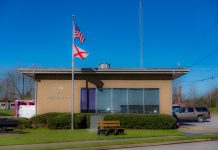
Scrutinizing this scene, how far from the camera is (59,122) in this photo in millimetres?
25250

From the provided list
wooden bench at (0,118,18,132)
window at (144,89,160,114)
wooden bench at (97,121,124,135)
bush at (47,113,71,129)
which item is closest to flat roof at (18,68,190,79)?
window at (144,89,160,114)

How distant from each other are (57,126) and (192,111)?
20.5 m

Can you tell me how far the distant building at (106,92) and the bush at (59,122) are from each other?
8.56 feet

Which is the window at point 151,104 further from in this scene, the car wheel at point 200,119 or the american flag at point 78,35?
the car wheel at point 200,119

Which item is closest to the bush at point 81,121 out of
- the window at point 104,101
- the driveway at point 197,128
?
the window at point 104,101

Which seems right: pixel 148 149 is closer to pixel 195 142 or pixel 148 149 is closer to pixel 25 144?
pixel 195 142

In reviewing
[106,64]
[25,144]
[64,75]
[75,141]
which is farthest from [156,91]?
[25,144]

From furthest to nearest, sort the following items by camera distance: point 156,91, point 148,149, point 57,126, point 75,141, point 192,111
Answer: point 192,111 → point 156,91 → point 57,126 → point 75,141 → point 148,149

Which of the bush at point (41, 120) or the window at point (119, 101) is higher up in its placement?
the window at point (119, 101)

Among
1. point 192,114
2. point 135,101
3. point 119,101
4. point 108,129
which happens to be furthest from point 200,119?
point 108,129

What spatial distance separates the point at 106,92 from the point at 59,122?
453 cm

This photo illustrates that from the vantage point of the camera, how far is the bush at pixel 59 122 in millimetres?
25217

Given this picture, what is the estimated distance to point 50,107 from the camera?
28156 millimetres

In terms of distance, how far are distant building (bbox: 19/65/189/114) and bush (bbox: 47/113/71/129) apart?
2.61m
